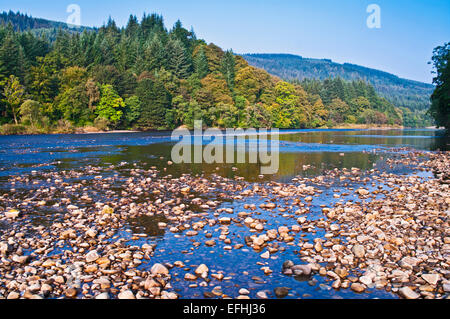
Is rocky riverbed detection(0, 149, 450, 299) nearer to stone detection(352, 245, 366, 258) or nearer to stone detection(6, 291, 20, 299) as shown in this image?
stone detection(352, 245, 366, 258)

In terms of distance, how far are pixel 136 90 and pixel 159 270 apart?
9730 centimetres

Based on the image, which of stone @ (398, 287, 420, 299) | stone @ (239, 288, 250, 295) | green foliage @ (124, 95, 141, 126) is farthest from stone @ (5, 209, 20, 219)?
→ green foliage @ (124, 95, 141, 126)

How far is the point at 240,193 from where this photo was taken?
1427cm

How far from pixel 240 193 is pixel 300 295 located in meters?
8.40

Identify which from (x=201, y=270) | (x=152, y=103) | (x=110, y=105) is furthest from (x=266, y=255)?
(x=152, y=103)

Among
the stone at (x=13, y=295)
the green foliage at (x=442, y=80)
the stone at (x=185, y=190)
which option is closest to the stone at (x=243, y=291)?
the stone at (x=13, y=295)

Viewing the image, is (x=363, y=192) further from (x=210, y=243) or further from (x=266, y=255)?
(x=210, y=243)

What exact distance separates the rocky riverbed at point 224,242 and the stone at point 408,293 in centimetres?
3

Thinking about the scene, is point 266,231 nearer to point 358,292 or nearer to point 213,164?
point 358,292

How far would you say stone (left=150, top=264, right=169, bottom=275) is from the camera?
21.8 feet

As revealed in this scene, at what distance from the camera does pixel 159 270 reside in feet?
21.9

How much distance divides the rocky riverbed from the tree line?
63348 mm

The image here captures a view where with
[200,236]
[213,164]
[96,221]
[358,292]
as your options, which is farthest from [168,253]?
[213,164]

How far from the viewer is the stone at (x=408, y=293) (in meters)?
5.70
